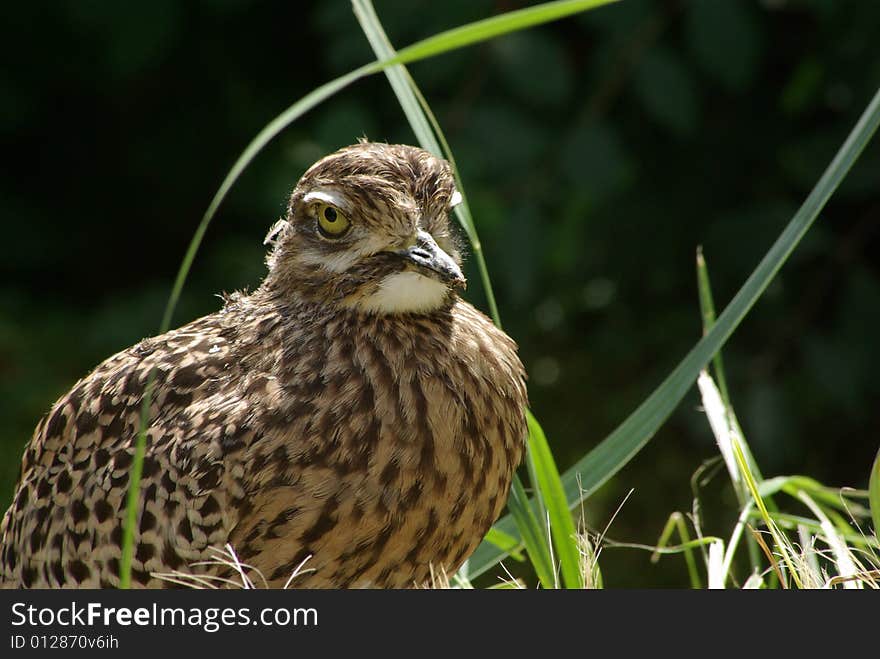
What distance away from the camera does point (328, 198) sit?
1827 mm

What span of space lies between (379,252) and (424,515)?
1.18ft

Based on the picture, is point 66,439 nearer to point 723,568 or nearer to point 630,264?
point 723,568

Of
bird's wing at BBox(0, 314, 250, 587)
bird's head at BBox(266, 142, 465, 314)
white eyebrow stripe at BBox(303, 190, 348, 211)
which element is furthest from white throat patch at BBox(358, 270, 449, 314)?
bird's wing at BBox(0, 314, 250, 587)

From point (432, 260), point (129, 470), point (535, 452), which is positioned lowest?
point (535, 452)

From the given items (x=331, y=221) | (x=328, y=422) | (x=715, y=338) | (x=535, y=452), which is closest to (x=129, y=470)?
(x=328, y=422)

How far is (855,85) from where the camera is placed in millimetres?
3170

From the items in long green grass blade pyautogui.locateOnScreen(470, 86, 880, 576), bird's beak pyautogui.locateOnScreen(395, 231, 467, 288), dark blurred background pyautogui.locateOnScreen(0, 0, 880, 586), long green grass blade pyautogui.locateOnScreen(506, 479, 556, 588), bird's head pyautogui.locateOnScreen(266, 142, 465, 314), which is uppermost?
dark blurred background pyautogui.locateOnScreen(0, 0, 880, 586)

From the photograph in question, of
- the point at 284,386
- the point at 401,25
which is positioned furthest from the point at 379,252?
the point at 401,25

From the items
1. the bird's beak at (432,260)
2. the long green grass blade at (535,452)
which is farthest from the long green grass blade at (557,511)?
the bird's beak at (432,260)

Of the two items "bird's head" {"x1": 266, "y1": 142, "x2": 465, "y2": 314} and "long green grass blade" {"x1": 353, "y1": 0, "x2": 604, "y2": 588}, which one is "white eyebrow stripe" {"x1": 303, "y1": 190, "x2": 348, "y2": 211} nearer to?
"bird's head" {"x1": 266, "y1": 142, "x2": 465, "y2": 314}

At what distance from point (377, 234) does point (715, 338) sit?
0.47 metres

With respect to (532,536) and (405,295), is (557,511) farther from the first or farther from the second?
(405,295)

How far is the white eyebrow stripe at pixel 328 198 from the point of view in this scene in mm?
1810

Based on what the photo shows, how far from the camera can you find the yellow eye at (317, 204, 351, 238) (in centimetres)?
182
